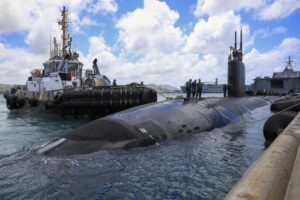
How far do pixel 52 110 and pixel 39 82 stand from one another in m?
9.58

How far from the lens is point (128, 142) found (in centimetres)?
977

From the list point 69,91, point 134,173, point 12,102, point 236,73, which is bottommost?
point 134,173

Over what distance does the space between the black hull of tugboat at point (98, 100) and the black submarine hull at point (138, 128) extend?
350 inches

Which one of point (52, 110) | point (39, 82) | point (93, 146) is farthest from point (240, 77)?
point (39, 82)

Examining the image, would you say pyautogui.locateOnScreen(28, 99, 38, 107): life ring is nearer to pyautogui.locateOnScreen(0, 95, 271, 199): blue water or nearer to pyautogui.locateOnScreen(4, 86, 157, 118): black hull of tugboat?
pyautogui.locateOnScreen(4, 86, 157, 118): black hull of tugboat

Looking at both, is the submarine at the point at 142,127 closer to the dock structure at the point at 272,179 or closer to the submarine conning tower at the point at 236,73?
the dock structure at the point at 272,179

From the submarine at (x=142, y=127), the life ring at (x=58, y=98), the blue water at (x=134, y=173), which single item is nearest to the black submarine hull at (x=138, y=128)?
the submarine at (x=142, y=127)

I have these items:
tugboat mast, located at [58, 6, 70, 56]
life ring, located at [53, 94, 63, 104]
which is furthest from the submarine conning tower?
tugboat mast, located at [58, 6, 70, 56]

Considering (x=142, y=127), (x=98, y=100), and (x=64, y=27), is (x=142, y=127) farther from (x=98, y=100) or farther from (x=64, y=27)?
(x=64, y=27)

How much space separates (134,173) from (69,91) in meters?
19.6

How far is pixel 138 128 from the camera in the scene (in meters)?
10.5

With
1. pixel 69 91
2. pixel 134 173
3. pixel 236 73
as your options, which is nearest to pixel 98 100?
pixel 69 91

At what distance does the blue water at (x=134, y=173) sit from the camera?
22.4ft

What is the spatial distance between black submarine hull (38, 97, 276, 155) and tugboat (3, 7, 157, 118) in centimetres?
952
